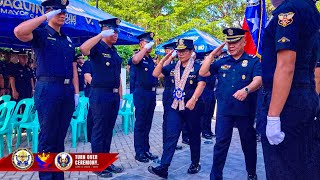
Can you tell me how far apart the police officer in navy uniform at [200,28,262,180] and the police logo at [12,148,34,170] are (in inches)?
93.1

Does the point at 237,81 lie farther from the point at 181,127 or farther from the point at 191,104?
the point at 181,127

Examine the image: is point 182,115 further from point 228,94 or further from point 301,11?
point 301,11

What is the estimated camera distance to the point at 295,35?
2.28 m

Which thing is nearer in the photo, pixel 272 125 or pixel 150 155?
pixel 272 125

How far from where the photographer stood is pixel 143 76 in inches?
244

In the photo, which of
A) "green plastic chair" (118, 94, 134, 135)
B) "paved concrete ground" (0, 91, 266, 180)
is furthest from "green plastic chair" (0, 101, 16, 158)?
"green plastic chair" (118, 94, 134, 135)

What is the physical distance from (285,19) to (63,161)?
302cm

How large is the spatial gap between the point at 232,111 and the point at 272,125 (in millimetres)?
2082

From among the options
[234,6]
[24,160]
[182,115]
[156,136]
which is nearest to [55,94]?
[24,160]

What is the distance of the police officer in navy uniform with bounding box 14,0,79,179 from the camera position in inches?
150

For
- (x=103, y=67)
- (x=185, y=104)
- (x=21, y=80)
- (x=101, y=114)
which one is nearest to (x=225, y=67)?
(x=185, y=104)

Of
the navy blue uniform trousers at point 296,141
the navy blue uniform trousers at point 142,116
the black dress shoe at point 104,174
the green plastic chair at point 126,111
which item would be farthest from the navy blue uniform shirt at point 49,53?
the green plastic chair at point 126,111

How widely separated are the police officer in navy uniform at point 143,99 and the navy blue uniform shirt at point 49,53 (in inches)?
80.3

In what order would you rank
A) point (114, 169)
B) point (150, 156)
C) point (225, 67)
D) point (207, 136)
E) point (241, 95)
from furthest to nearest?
point (207, 136) < point (150, 156) < point (114, 169) < point (225, 67) < point (241, 95)
